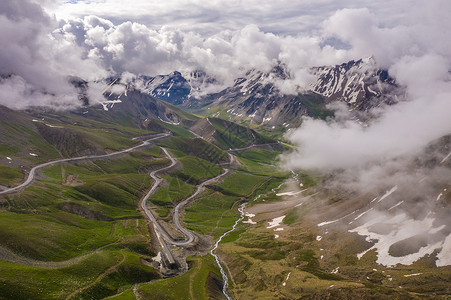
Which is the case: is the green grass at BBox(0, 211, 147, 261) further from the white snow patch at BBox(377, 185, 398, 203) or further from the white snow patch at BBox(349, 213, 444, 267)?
the white snow patch at BBox(377, 185, 398, 203)

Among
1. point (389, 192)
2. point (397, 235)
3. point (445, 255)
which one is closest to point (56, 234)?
point (397, 235)

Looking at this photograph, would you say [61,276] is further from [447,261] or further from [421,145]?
[421,145]

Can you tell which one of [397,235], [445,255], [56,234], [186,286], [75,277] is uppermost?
[75,277]

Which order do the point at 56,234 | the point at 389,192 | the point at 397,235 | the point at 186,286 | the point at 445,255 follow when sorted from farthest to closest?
1. the point at 389,192
2. the point at 56,234
3. the point at 397,235
4. the point at 186,286
5. the point at 445,255

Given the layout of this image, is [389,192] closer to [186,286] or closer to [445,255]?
[445,255]

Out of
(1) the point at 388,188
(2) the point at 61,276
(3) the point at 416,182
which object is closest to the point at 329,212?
(1) the point at 388,188

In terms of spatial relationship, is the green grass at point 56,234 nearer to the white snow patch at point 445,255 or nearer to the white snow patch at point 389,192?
the white snow patch at point 389,192

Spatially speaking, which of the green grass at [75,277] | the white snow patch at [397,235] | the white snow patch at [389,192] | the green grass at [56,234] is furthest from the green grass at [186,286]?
the white snow patch at [389,192]

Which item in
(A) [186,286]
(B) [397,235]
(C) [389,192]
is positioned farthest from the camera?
(C) [389,192]
